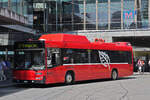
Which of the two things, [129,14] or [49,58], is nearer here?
[49,58]

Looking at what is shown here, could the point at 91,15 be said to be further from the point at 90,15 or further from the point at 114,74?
the point at 114,74

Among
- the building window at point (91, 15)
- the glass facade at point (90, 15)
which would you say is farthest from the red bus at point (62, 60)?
the building window at point (91, 15)

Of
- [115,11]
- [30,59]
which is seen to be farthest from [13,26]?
[115,11]

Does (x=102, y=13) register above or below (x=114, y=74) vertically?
above

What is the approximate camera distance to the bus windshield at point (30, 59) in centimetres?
1706

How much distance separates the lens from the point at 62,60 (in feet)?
59.9

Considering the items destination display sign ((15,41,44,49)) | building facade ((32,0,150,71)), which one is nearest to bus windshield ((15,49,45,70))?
destination display sign ((15,41,44,49))

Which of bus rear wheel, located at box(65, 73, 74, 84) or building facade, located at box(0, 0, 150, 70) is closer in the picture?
bus rear wheel, located at box(65, 73, 74, 84)

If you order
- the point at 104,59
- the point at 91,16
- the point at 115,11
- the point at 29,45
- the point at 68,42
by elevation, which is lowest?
the point at 104,59

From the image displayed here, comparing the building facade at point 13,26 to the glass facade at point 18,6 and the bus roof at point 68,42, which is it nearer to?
the glass facade at point 18,6

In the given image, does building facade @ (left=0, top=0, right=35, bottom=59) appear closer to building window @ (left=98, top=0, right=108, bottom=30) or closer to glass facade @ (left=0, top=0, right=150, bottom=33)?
glass facade @ (left=0, top=0, right=150, bottom=33)

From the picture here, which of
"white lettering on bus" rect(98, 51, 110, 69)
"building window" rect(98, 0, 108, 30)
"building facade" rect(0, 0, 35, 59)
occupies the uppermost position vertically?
"building window" rect(98, 0, 108, 30)

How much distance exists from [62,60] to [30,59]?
2083 mm

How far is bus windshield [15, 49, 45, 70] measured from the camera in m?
17.1
